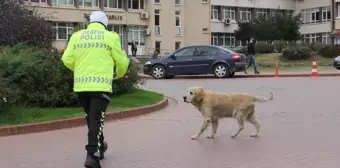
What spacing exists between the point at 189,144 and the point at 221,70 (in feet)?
55.5

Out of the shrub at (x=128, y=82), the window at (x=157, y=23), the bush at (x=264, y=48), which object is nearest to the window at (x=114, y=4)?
the window at (x=157, y=23)

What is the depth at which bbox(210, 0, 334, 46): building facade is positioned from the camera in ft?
255

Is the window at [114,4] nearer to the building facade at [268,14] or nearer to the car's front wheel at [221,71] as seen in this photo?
the building facade at [268,14]

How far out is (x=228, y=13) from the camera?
79.8 meters

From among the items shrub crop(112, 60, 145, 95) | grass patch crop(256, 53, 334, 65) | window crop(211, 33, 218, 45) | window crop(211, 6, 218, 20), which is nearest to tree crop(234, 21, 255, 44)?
window crop(211, 33, 218, 45)

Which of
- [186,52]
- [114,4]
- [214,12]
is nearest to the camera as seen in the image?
[186,52]

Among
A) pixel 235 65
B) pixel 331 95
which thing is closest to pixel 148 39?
pixel 235 65

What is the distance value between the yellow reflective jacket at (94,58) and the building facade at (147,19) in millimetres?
49577

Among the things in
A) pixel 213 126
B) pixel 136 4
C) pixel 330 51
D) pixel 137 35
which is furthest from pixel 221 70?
pixel 136 4

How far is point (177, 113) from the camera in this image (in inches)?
508

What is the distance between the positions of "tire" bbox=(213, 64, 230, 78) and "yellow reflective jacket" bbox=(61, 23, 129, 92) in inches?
741

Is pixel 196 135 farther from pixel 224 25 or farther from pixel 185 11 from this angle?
pixel 224 25

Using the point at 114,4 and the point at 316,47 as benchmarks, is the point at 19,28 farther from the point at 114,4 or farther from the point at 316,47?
the point at 114,4

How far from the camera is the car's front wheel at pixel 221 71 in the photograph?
2530 cm
